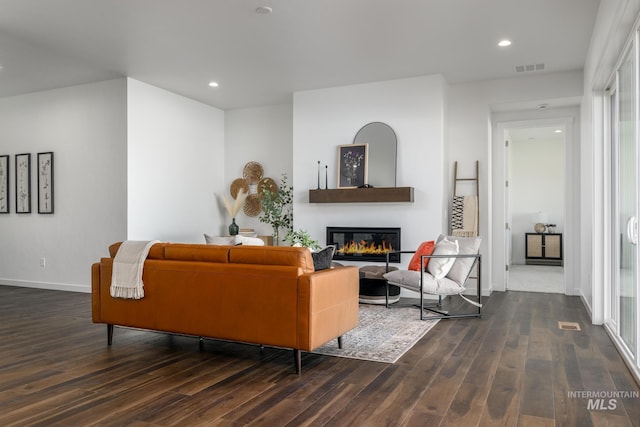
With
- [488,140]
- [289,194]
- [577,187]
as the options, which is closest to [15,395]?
[289,194]

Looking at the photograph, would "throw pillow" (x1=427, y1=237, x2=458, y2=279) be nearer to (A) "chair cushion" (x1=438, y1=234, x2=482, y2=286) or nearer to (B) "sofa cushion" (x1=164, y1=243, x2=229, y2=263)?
(A) "chair cushion" (x1=438, y1=234, x2=482, y2=286)

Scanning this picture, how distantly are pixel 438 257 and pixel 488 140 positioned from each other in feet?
8.29

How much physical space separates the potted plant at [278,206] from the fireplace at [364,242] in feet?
3.54

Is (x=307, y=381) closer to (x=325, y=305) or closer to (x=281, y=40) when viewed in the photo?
(x=325, y=305)

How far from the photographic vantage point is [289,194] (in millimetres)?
7918

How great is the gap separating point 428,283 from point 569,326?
1380 millimetres

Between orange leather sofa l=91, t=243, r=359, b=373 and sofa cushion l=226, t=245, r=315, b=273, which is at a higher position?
sofa cushion l=226, t=245, r=315, b=273

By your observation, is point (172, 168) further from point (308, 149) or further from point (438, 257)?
point (438, 257)

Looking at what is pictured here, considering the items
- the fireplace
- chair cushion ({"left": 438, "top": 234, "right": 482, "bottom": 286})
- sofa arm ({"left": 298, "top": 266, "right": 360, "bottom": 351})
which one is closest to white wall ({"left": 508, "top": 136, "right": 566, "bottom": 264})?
the fireplace

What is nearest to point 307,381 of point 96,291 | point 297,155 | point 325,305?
point 325,305

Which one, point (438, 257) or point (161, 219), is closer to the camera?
point (438, 257)

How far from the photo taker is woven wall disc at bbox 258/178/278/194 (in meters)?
8.07

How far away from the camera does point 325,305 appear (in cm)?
332

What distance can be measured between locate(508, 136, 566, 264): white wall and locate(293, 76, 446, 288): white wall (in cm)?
547
